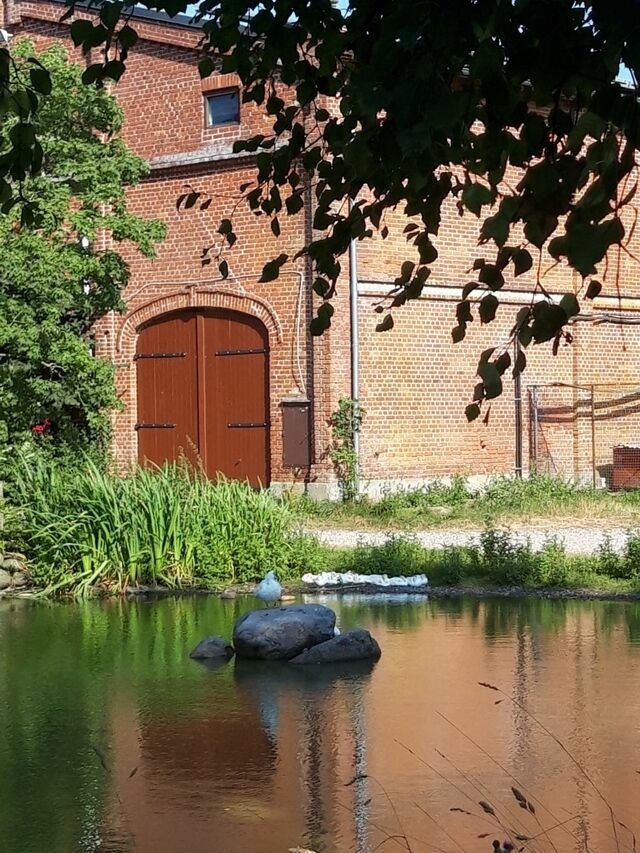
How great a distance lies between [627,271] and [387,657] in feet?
51.7

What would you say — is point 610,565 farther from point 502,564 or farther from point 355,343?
point 355,343

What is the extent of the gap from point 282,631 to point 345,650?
580 millimetres

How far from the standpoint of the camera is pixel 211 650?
10977 mm

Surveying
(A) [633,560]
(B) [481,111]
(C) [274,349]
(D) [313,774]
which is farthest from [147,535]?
(B) [481,111]

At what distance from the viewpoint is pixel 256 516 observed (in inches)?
605

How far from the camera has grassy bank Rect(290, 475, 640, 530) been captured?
19.1 metres

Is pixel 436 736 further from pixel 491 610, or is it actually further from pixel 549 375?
pixel 549 375

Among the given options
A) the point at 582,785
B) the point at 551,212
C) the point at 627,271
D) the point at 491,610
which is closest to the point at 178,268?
the point at 627,271

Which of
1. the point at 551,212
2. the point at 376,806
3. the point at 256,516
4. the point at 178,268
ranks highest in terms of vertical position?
the point at 178,268

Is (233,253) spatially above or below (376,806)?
above

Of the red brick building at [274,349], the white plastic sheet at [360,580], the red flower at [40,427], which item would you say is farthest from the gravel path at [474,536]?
the red flower at [40,427]

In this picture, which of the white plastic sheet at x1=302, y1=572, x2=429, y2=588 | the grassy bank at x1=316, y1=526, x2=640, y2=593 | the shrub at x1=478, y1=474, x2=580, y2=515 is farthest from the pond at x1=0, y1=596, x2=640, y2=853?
the shrub at x1=478, y1=474, x2=580, y2=515

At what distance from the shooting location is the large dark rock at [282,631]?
1084 cm

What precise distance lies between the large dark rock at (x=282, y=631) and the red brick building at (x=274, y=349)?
390 inches
